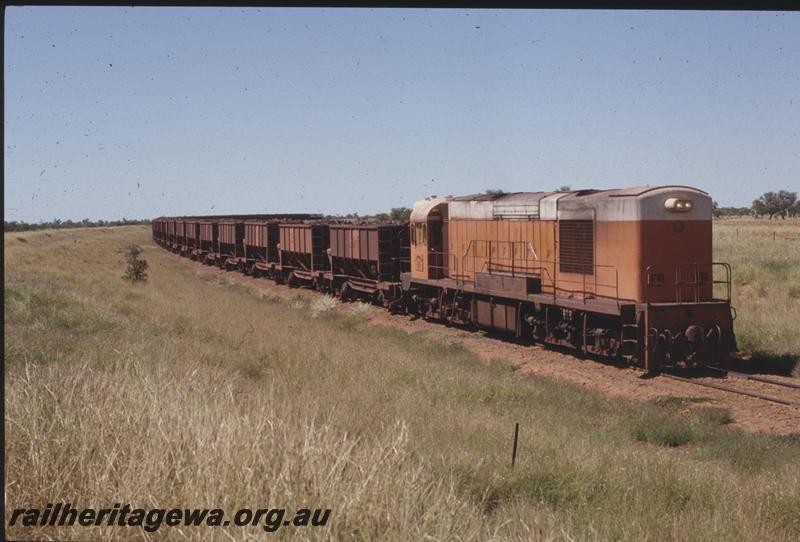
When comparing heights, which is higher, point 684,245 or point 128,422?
point 684,245

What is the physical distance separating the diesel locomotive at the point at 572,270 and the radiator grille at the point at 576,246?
34mm

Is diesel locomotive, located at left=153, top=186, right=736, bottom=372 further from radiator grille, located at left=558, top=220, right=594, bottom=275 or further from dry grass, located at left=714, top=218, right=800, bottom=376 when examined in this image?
dry grass, located at left=714, top=218, right=800, bottom=376

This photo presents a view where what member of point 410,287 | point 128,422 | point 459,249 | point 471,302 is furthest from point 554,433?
point 410,287

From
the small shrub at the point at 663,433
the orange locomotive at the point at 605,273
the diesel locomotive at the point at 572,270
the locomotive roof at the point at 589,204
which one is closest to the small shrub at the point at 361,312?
the diesel locomotive at the point at 572,270

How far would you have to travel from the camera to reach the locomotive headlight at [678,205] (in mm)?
15312

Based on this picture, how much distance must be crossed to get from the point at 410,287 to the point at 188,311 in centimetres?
711

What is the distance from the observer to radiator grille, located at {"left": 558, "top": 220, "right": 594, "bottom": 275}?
1658 cm

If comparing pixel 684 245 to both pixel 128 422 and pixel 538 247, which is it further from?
pixel 128 422

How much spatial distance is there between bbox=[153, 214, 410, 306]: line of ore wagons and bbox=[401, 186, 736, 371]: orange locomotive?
5.44 meters

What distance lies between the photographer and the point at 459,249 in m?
22.0

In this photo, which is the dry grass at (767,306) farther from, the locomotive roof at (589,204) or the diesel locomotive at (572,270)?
the locomotive roof at (589,204)

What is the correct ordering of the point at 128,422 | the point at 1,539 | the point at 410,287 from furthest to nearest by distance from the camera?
the point at 410,287 < the point at 128,422 < the point at 1,539

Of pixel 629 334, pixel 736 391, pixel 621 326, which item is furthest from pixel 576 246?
pixel 736 391

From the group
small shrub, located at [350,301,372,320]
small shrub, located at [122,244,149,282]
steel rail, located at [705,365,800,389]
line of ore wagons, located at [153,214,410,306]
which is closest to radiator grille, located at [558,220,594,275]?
steel rail, located at [705,365,800,389]
